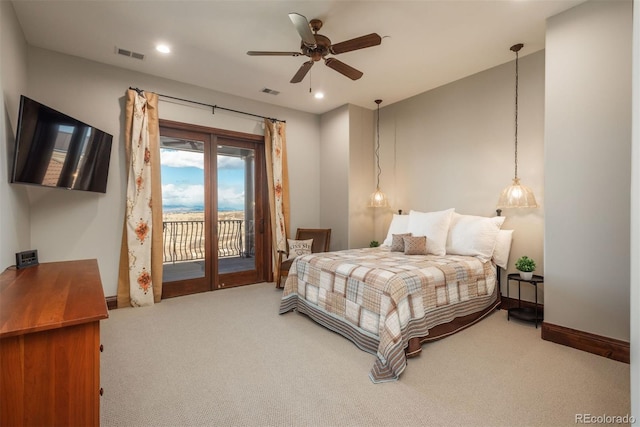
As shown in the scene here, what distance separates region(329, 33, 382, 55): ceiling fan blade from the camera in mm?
2447

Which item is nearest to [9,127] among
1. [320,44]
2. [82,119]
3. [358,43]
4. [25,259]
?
[25,259]

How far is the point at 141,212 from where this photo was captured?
148 inches

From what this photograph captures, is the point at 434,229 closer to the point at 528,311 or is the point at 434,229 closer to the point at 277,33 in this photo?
the point at 528,311

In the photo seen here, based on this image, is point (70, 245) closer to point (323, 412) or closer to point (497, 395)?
point (323, 412)

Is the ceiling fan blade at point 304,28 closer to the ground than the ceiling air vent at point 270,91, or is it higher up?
A: closer to the ground

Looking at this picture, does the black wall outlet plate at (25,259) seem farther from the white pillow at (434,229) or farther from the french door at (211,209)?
the white pillow at (434,229)

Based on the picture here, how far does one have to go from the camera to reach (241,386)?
6.65 feet

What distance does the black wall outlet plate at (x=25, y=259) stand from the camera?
2277mm

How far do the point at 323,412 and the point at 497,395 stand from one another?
1.15m

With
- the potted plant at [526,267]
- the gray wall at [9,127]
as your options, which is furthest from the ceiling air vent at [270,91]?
the potted plant at [526,267]

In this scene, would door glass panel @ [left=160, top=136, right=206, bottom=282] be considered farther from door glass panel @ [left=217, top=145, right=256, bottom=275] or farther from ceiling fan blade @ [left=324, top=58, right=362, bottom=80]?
ceiling fan blade @ [left=324, top=58, right=362, bottom=80]

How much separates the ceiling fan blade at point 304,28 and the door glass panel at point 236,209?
2.57 m

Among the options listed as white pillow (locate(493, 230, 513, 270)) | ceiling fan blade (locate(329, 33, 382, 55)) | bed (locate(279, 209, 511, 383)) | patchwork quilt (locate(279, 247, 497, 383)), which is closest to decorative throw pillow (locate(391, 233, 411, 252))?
bed (locate(279, 209, 511, 383))

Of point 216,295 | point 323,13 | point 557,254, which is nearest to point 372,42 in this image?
point 323,13
